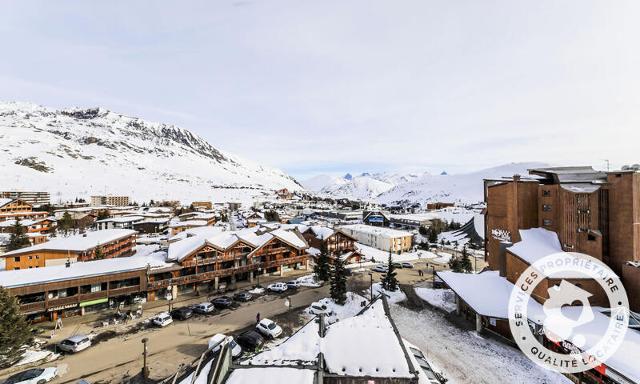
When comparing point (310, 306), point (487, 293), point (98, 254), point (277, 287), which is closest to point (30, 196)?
point (98, 254)

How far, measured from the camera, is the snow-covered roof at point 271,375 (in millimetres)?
10555

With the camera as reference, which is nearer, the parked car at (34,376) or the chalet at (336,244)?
the parked car at (34,376)

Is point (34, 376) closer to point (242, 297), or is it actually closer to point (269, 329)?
point (269, 329)

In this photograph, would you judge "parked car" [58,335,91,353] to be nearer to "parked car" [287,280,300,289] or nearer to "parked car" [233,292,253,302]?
"parked car" [233,292,253,302]

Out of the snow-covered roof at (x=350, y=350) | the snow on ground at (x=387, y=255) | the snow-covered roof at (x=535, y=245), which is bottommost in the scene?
the snow on ground at (x=387, y=255)

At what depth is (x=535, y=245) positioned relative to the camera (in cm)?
2942

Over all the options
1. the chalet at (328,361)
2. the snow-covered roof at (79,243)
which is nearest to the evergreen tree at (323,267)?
the chalet at (328,361)

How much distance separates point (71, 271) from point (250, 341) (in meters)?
22.6

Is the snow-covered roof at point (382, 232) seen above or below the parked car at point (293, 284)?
above

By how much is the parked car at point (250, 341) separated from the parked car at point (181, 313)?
8.74 metres

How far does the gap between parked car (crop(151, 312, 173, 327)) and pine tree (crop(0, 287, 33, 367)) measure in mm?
9100

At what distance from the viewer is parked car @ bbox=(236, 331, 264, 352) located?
2458 centimetres

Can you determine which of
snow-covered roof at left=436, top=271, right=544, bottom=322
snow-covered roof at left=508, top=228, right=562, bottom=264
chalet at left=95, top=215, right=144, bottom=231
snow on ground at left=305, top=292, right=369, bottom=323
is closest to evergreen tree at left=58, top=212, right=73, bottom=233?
chalet at left=95, top=215, right=144, bottom=231

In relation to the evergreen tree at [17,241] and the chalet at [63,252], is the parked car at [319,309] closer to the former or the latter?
the chalet at [63,252]
